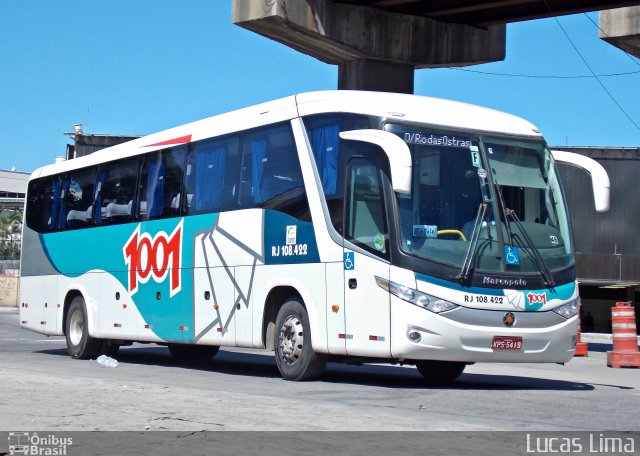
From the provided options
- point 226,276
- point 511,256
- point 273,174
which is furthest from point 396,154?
point 226,276

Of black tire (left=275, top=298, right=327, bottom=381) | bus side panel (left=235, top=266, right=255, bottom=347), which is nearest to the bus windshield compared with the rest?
black tire (left=275, top=298, right=327, bottom=381)

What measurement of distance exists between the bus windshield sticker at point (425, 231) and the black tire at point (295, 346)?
80.6 inches

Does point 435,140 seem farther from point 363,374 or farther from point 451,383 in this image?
point 363,374

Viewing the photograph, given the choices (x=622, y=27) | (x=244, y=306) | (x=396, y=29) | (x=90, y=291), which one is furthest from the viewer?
(x=396, y=29)

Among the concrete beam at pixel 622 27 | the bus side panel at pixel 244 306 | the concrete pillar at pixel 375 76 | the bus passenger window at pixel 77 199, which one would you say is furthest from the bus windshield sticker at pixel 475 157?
the concrete pillar at pixel 375 76

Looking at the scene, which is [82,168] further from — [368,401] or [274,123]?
[368,401]

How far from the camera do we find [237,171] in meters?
14.9

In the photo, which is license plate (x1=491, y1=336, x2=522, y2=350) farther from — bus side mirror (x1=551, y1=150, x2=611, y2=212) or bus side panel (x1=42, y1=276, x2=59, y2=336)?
bus side panel (x1=42, y1=276, x2=59, y2=336)

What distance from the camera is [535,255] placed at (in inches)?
492

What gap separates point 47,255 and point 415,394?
1090 cm

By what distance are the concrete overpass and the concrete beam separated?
25mm

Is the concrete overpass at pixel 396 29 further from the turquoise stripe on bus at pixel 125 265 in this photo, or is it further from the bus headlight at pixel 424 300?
the bus headlight at pixel 424 300

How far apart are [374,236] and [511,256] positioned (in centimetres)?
162

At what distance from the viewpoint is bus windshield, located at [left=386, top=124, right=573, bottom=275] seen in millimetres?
12031
